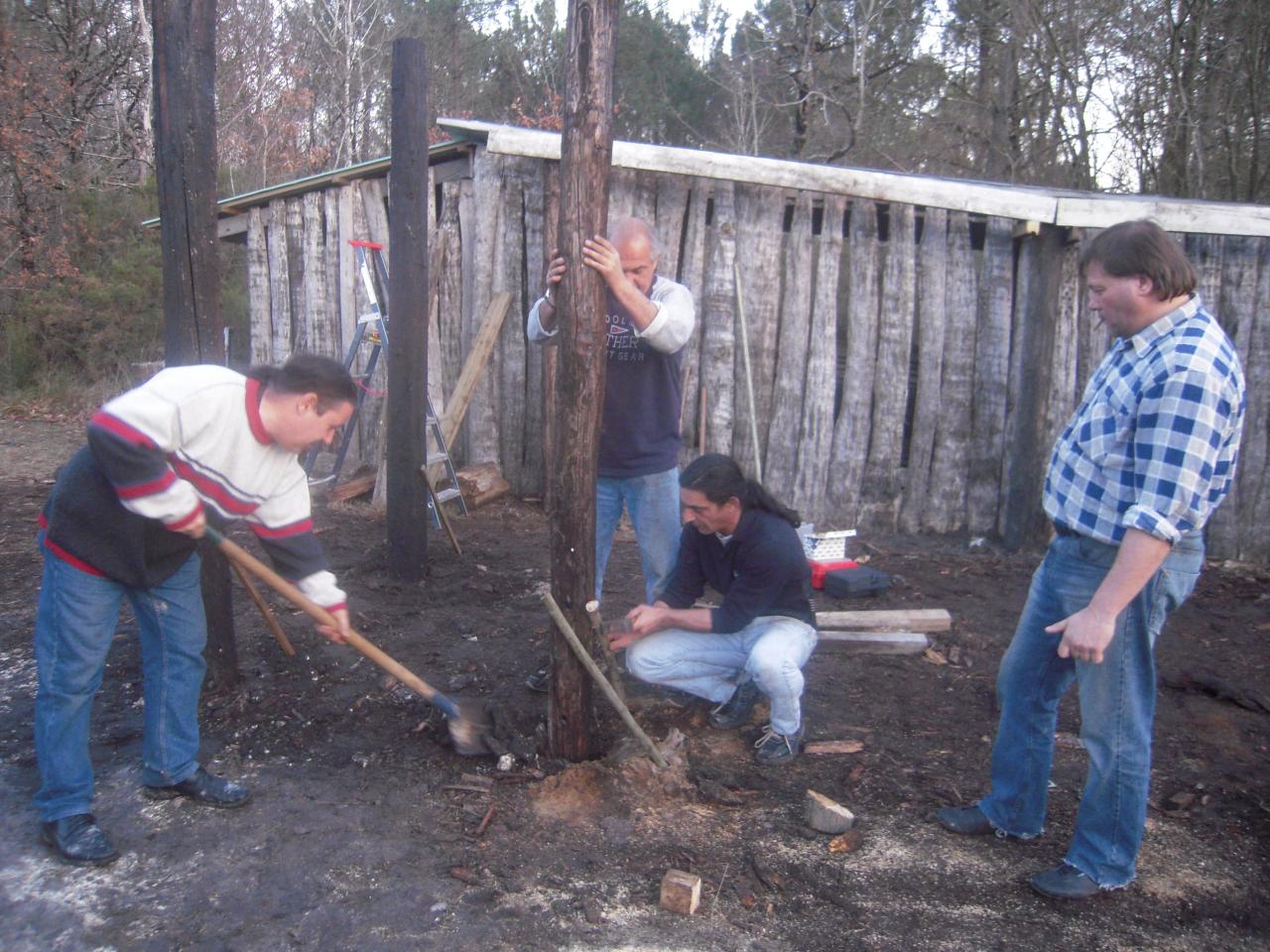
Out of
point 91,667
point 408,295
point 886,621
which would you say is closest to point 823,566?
point 886,621

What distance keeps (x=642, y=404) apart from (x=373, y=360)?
14.4 feet

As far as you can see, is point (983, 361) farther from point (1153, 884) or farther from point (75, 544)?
point (75, 544)

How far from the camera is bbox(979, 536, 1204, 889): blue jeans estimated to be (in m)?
2.78

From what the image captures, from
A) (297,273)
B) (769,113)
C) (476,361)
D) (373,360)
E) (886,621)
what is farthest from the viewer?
(769,113)

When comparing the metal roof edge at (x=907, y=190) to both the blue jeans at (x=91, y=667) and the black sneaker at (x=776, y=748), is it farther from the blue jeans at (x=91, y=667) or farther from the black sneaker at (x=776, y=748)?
the blue jeans at (x=91, y=667)

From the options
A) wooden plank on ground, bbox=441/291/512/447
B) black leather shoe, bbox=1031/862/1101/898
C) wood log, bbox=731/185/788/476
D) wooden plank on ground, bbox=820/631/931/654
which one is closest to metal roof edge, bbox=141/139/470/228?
wooden plank on ground, bbox=441/291/512/447

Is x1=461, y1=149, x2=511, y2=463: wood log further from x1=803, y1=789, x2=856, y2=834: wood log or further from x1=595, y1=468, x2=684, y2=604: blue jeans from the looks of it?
x1=803, y1=789, x2=856, y2=834: wood log

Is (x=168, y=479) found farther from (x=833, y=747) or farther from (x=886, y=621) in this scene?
(x=886, y=621)

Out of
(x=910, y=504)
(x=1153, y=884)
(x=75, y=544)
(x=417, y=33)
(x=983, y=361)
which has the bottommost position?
(x=1153, y=884)

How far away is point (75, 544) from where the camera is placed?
299 centimetres

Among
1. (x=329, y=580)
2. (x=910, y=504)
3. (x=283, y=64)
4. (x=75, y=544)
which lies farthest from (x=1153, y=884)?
(x=283, y=64)

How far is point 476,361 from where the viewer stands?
24.0ft

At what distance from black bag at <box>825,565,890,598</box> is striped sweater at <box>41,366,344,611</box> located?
3.63m

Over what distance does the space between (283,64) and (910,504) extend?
17.3 m
